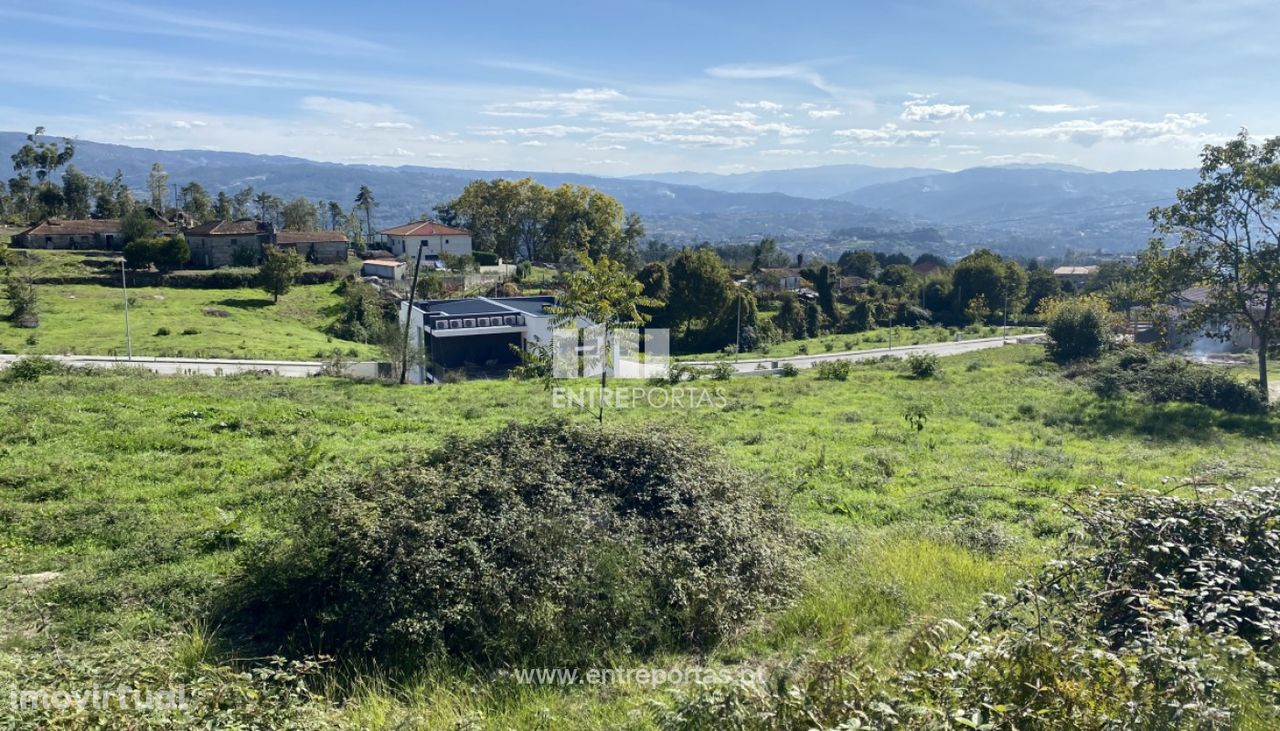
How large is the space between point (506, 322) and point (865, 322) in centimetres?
3861

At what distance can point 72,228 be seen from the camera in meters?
61.5

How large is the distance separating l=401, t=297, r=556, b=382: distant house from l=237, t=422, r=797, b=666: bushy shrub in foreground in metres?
29.6

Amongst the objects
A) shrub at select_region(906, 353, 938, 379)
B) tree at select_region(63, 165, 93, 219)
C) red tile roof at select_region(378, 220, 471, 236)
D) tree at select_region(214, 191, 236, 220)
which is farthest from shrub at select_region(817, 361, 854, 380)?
tree at select_region(214, 191, 236, 220)

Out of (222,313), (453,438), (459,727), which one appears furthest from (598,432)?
(222,313)

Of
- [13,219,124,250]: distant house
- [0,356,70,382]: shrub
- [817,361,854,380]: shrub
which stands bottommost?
[817,361,854,380]: shrub

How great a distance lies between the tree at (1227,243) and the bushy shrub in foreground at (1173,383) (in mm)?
1230

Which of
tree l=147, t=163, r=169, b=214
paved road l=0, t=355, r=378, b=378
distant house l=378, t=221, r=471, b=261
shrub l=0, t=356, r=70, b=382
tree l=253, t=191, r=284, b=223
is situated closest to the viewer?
shrub l=0, t=356, r=70, b=382

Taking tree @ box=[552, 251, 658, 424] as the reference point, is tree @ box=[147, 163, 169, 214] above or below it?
above

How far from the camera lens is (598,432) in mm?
8102

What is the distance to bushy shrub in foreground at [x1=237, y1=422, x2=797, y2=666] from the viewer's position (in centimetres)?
578

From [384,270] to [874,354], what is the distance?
41.5m

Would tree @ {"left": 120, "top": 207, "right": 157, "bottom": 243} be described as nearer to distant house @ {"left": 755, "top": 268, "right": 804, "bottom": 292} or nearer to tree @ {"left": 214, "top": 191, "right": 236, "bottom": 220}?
tree @ {"left": 214, "top": 191, "right": 236, "bottom": 220}

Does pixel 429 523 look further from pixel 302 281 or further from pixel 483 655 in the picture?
pixel 302 281

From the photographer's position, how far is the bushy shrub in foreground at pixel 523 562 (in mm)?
5777
